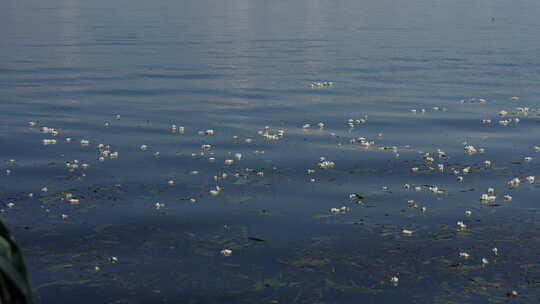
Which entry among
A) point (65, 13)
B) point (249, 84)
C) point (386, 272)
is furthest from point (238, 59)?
point (65, 13)

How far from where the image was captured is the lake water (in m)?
10.7

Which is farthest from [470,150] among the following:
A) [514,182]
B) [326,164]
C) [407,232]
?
[407,232]

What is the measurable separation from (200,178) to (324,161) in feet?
10.3

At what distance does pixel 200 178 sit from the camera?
53.5 feet

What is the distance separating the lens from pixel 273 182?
16.1m

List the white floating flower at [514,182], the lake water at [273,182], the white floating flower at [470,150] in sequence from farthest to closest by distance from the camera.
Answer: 1. the white floating flower at [470,150]
2. the white floating flower at [514,182]
3. the lake water at [273,182]

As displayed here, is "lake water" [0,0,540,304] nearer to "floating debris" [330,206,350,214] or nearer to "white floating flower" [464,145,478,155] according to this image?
"floating debris" [330,206,350,214]

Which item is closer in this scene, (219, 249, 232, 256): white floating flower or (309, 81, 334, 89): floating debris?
(219, 249, 232, 256): white floating flower

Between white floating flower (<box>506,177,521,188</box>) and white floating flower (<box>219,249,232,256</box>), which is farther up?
white floating flower (<box>506,177,521,188</box>)

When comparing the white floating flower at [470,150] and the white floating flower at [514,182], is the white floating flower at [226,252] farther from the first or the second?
the white floating flower at [470,150]

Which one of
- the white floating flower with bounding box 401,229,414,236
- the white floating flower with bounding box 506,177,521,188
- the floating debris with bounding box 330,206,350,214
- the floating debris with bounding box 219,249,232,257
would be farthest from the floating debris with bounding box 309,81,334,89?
the floating debris with bounding box 219,249,232,257

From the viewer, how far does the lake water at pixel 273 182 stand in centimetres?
1074

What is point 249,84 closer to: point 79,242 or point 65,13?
point 79,242

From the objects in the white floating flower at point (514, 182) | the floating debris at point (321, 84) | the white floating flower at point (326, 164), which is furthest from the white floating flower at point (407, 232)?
the floating debris at point (321, 84)
